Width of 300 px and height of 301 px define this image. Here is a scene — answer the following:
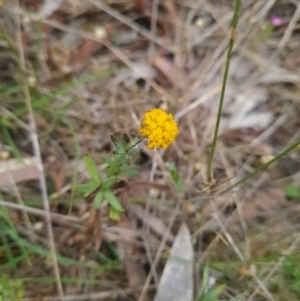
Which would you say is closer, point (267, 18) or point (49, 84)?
point (49, 84)

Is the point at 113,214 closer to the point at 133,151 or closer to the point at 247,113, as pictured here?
the point at 133,151

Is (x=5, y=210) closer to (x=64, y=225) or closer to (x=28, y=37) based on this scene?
(x=64, y=225)

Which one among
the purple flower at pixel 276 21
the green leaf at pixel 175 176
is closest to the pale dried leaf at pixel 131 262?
the green leaf at pixel 175 176

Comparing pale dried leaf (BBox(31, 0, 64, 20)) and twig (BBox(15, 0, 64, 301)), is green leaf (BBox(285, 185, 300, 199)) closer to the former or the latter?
twig (BBox(15, 0, 64, 301))

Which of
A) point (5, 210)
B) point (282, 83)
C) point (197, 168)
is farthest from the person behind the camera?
point (282, 83)

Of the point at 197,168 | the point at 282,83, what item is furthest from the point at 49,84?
the point at 282,83
